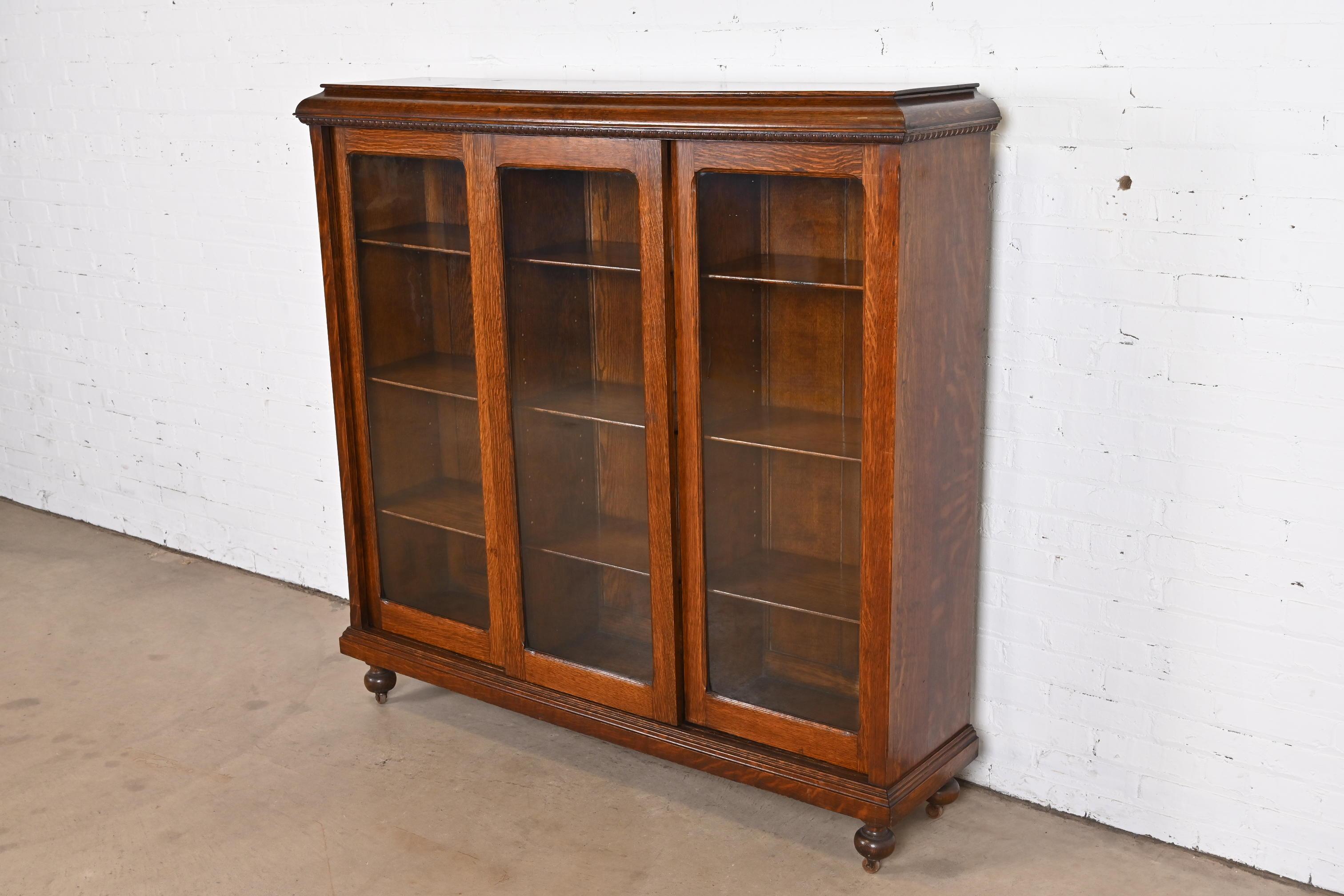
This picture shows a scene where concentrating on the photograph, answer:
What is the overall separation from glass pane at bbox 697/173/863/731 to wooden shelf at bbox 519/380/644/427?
0.18m

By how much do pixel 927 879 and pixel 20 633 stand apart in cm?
280

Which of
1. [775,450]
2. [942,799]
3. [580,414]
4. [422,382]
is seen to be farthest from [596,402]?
[942,799]

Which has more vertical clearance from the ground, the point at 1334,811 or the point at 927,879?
the point at 1334,811

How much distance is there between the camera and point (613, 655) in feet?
9.70

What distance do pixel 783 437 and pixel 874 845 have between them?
33.2 inches

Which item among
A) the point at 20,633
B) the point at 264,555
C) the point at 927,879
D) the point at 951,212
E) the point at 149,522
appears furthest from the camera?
the point at 149,522

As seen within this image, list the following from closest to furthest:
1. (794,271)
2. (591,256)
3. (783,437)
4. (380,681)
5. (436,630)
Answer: (794,271)
(783,437)
(591,256)
(436,630)
(380,681)

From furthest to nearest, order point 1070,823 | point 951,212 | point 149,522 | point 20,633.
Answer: point 149,522 → point 20,633 → point 1070,823 → point 951,212

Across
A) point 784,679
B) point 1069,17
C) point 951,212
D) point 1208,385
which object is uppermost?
point 1069,17

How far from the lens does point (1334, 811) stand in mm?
2545

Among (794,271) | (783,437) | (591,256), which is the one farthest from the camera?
(591,256)

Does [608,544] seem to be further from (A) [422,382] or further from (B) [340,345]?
(B) [340,345]

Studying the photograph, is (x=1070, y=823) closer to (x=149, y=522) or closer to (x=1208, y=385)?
(x=1208, y=385)

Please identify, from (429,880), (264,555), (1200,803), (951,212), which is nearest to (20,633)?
(264,555)
